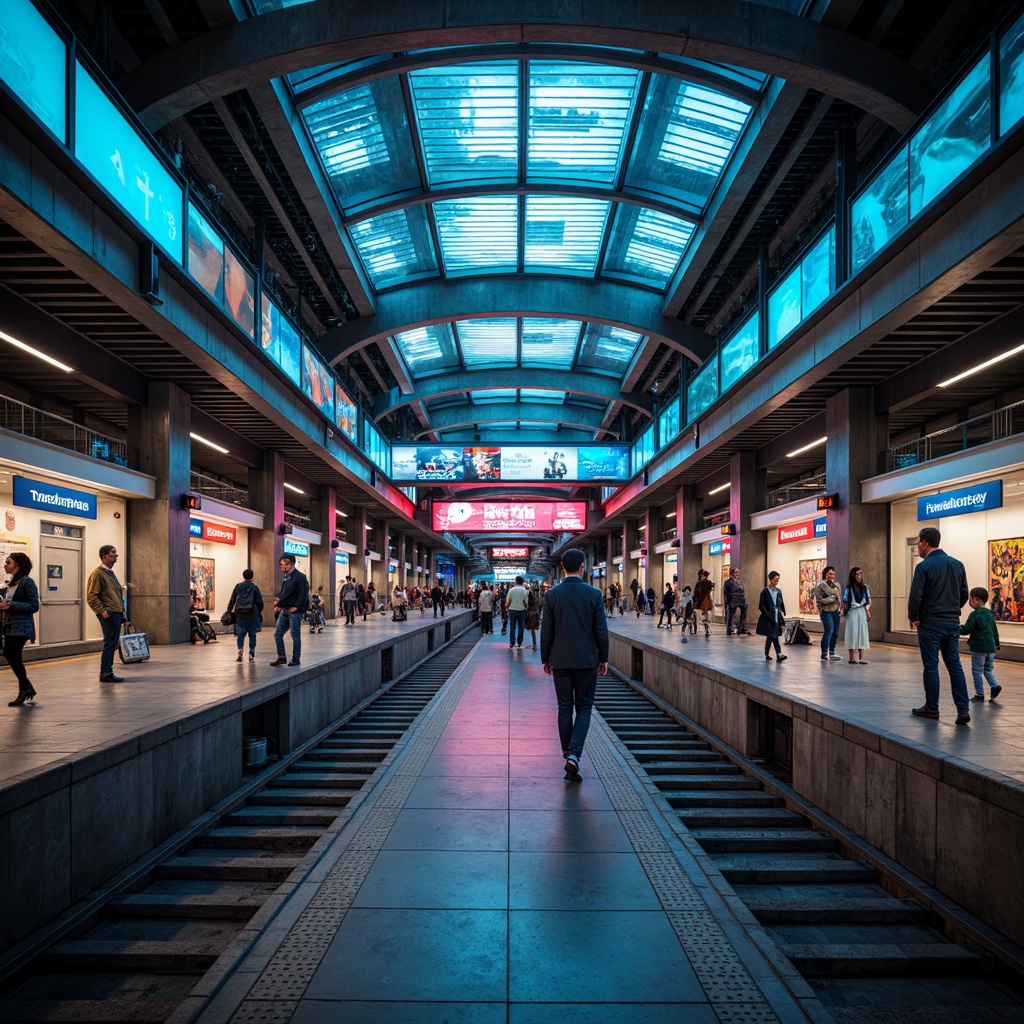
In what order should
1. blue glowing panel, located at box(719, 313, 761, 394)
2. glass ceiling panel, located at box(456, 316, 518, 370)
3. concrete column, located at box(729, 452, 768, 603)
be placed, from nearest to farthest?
blue glowing panel, located at box(719, 313, 761, 394) < concrete column, located at box(729, 452, 768, 603) < glass ceiling panel, located at box(456, 316, 518, 370)

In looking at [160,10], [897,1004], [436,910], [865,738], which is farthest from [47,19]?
[897,1004]

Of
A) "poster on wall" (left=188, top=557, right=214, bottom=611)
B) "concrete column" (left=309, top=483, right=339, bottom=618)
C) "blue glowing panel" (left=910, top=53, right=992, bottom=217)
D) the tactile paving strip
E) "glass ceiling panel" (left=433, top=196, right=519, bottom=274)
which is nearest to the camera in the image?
the tactile paving strip

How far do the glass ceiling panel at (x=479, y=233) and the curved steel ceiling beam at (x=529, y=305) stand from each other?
0.57 m

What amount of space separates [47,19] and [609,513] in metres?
32.5

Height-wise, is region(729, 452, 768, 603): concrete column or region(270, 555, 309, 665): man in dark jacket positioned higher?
region(729, 452, 768, 603): concrete column

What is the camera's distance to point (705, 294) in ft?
69.5

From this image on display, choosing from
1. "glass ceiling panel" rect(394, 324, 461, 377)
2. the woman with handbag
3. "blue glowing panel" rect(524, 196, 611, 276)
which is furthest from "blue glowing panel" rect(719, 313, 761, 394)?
the woman with handbag

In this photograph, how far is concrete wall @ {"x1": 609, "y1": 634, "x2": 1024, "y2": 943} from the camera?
4082 millimetres

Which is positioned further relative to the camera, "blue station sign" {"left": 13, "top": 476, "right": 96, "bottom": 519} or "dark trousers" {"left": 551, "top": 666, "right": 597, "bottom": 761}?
"blue station sign" {"left": 13, "top": 476, "right": 96, "bottom": 519}

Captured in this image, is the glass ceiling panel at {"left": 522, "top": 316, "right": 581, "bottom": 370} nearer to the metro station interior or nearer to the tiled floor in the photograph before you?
the metro station interior

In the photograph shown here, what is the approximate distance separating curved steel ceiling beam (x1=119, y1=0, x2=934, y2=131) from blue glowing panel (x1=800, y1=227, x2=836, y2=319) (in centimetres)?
220

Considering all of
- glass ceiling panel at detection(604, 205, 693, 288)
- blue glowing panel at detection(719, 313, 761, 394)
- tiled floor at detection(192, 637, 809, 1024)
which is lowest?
tiled floor at detection(192, 637, 809, 1024)

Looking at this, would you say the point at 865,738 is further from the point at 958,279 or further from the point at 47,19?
the point at 47,19

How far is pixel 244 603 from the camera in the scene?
1118 cm
